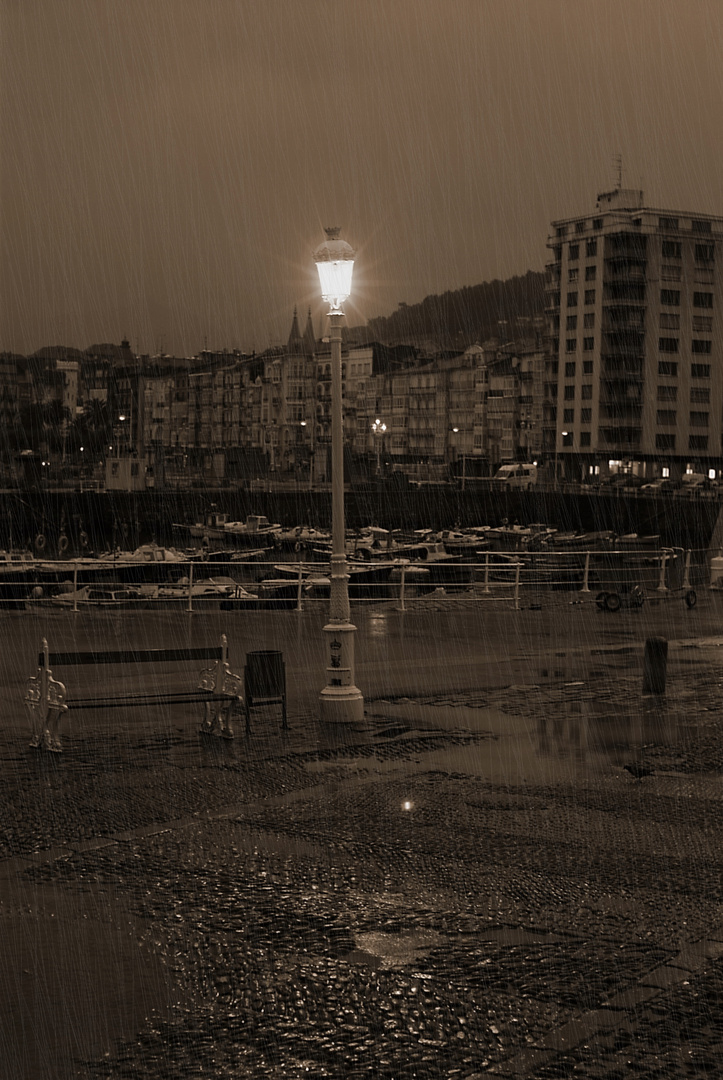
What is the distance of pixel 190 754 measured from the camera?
1162 cm

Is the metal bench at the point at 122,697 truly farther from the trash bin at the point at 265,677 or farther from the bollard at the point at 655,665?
the bollard at the point at 655,665

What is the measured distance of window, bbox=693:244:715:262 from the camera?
122 metres

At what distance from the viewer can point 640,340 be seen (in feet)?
398

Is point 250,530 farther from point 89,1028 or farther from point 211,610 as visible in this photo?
point 89,1028

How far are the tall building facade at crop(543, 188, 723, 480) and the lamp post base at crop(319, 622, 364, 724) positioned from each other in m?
110

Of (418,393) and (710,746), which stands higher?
(418,393)

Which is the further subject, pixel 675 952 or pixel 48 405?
pixel 48 405

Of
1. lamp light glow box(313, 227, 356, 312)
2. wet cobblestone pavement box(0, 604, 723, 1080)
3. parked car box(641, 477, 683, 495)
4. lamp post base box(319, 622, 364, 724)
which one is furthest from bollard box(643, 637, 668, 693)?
parked car box(641, 477, 683, 495)

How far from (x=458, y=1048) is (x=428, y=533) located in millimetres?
82046

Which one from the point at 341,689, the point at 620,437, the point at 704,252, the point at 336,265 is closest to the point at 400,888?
the point at 341,689

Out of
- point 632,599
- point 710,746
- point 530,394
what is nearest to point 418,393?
point 530,394

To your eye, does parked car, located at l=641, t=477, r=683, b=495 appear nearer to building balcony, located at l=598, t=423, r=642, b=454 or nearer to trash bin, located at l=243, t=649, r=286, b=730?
building balcony, located at l=598, t=423, r=642, b=454

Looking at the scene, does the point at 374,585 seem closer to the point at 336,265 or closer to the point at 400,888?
the point at 336,265

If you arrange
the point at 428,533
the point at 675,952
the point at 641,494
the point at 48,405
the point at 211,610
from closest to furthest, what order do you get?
1. the point at 675,952
2. the point at 211,610
3. the point at 428,533
4. the point at 641,494
5. the point at 48,405
